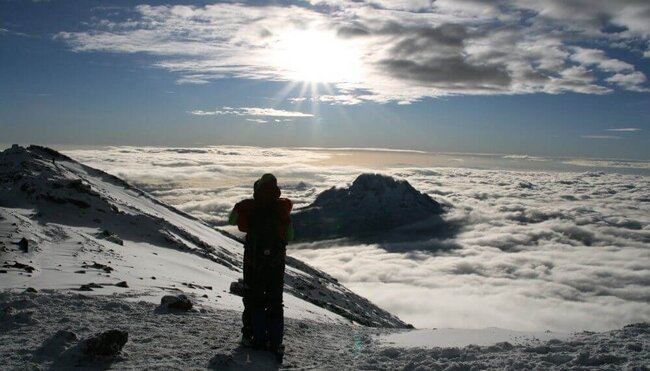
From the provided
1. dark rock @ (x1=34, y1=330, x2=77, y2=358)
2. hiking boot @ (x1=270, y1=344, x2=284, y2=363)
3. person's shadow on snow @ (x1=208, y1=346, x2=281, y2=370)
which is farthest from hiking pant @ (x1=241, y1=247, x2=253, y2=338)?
dark rock @ (x1=34, y1=330, x2=77, y2=358)

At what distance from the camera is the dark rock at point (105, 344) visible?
6.20m

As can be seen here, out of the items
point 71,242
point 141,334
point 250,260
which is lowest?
point 71,242

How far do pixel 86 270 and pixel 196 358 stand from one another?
29.0 ft

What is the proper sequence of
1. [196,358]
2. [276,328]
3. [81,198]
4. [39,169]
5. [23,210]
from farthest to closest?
1. [39,169]
2. [81,198]
3. [23,210]
4. [276,328]
5. [196,358]

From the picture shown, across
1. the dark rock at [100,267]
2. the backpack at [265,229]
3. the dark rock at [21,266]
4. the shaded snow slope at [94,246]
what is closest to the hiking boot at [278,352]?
the backpack at [265,229]

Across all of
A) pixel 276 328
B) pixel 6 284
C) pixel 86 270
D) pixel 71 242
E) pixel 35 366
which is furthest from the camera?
pixel 71 242

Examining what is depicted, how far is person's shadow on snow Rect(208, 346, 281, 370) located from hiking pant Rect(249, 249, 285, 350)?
0.22 meters

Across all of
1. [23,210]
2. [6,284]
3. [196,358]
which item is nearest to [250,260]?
[196,358]

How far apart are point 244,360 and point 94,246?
15.7 meters

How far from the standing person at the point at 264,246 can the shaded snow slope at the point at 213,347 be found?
2.11ft

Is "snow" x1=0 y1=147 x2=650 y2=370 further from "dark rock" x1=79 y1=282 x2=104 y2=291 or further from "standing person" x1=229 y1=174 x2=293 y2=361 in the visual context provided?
"standing person" x1=229 y1=174 x2=293 y2=361

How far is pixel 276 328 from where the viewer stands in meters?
7.39

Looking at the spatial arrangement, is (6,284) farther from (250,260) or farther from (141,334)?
(250,260)

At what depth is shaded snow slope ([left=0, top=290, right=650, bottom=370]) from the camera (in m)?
6.26
